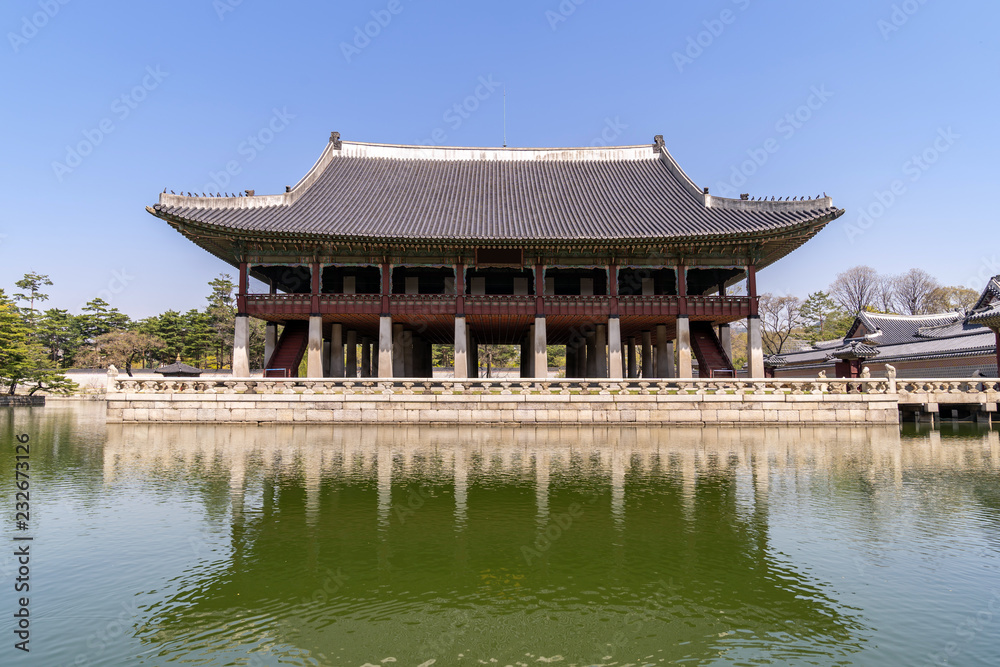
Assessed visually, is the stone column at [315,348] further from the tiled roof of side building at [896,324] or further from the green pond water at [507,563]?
the tiled roof of side building at [896,324]

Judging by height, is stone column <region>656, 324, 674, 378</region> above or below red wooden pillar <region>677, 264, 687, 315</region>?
below

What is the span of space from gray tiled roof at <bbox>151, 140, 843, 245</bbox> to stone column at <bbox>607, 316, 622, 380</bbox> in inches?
191

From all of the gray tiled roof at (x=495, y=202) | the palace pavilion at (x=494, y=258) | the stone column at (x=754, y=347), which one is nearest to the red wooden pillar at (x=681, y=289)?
the palace pavilion at (x=494, y=258)

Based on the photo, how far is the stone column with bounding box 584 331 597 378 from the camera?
3326 cm

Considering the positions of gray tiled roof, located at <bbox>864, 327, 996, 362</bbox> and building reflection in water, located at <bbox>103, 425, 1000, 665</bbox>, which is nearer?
building reflection in water, located at <bbox>103, 425, 1000, 665</bbox>

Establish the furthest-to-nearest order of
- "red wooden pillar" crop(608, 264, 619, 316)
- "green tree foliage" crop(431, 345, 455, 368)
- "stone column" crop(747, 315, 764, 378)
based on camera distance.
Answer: "green tree foliage" crop(431, 345, 455, 368) < "red wooden pillar" crop(608, 264, 619, 316) < "stone column" crop(747, 315, 764, 378)

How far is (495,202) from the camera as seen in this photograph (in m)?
33.1

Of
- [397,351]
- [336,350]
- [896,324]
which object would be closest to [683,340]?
[397,351]

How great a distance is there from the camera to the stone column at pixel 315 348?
2744cm

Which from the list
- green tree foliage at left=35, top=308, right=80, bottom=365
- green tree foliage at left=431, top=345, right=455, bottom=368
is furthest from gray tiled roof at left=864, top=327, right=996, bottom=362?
green tree foliage at left=35, top=308, right=80, bottom=365

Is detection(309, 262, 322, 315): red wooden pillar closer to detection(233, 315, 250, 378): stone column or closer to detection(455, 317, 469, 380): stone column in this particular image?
detection(233, 315, 250, 378): stone column

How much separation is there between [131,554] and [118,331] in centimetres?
7478

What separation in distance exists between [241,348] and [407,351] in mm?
11184

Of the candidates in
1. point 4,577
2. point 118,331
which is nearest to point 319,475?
point 4,577
